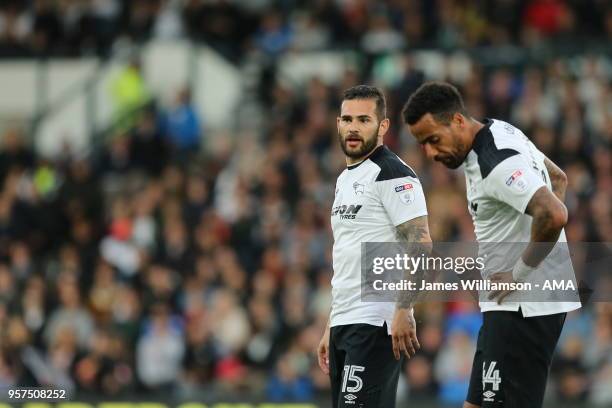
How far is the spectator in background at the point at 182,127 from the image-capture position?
60.9 ft

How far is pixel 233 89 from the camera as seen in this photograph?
767 inches

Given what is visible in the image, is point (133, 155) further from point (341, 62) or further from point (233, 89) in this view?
point (341, 62)

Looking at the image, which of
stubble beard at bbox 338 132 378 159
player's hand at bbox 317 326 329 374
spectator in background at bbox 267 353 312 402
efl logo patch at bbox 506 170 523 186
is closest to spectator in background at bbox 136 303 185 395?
spectator in background at bbox 267 353 312 402

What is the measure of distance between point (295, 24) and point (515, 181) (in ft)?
41.7

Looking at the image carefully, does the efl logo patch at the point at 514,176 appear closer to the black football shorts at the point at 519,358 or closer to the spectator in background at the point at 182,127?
the black football shorts at the point at 519,358

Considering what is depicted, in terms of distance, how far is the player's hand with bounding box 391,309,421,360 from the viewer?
24.7ft

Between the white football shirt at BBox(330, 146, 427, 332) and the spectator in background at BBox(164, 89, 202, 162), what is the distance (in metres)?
10.7

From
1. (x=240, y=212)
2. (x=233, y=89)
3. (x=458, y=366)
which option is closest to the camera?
(x=458, y=366)

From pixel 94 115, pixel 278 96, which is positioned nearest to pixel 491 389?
pixel 278 96

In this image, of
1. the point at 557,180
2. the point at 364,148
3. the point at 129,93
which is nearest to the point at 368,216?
the point at 364,148

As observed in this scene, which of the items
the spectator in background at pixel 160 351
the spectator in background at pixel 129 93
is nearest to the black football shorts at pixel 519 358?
the spectator in background at pixel 160 351

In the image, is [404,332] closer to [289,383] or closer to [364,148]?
[364,148]

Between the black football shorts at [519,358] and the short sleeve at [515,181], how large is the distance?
2.33ft

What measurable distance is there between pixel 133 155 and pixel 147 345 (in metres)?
4.10
